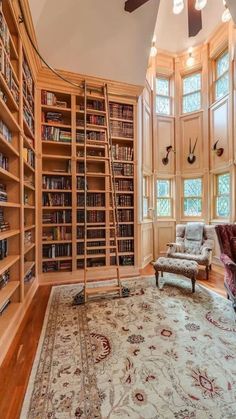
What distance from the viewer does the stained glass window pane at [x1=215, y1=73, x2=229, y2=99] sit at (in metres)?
4.31

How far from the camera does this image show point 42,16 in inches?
101

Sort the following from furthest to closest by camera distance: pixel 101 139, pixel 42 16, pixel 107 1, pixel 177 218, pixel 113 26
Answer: pixel 177 218
pixel 101 139
pixel 113 26
pixel 107 1
pixel 42 16

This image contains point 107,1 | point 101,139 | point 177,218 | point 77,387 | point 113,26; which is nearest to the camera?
point 77,387

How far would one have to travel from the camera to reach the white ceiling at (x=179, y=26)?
13.2 ft

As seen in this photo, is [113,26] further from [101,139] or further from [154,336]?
[154,336]

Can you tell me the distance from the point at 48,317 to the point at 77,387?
104 cm

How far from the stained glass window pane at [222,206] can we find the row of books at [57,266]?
3279mm

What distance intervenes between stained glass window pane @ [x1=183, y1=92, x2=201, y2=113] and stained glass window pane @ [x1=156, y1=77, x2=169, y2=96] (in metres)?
0.49

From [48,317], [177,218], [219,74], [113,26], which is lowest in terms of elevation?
[48,317]

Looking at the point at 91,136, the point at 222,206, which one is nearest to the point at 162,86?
the point at 91,136

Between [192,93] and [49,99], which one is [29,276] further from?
[192,93]

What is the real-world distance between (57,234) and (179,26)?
16.1ft

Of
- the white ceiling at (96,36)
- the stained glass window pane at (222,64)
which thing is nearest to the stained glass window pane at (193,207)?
the stained glass window pane at (222,64)

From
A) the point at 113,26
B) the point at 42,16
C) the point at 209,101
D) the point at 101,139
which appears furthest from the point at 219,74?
the point at 42,16
